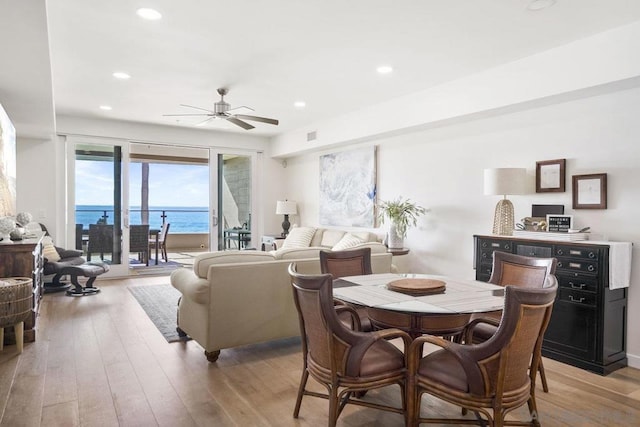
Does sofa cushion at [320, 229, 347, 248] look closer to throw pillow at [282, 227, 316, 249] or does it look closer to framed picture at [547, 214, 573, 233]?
throw pillow at [282, 227, 316, 249]

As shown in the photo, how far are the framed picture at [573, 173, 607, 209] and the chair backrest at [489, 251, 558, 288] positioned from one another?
3.65 ft

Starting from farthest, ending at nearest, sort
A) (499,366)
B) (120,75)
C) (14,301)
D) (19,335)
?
(120,75), (19,335), (14,301), (499,366)

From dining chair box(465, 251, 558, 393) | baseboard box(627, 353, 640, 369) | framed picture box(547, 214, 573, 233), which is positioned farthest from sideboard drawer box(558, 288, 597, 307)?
dining chair box(465, 251, 558, 393)

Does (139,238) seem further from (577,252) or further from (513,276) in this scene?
(577,252)

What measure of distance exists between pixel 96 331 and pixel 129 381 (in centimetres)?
148

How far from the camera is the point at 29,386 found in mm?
2867

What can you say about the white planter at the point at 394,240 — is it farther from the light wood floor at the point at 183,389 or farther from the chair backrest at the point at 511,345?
the chair backrest at the point at 511,345

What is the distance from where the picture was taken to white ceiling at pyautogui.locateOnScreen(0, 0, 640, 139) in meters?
3.00

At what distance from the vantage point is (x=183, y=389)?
284 cm

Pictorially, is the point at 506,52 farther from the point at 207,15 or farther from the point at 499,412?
the point at 499,412

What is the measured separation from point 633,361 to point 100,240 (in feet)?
23.7

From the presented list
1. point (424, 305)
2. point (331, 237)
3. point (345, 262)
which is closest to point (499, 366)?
point (424, 305)

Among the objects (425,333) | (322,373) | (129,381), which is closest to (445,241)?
(425,333)

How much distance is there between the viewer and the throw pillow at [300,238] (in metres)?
6.95
